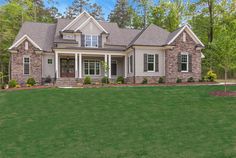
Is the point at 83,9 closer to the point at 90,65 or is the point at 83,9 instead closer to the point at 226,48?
the point at 90,65

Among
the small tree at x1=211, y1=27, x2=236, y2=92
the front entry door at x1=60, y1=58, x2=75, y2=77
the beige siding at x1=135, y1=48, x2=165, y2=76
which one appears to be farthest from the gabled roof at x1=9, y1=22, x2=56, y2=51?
the small tree at x1=211, y1=27, x2=236, y2=92

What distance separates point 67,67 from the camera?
26719 millimetres

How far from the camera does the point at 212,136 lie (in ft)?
23.7

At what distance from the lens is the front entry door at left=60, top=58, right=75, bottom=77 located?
87.1 ft

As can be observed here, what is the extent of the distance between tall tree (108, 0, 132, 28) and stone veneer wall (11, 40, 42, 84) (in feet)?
92.6

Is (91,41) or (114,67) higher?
(91,41)

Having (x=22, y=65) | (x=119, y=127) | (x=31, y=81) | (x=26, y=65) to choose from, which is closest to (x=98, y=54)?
(x=31, y=81)

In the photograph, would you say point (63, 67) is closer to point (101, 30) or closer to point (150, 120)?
point (101, 30)

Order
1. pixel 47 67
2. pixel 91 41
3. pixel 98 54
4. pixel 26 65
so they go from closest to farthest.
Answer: pixel 26 65, pixel 98 54, pixel 47 67, pixel 91 41

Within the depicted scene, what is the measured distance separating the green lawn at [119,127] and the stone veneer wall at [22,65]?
10886 mm

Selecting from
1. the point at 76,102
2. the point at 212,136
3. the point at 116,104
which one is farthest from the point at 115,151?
the point at 76,102

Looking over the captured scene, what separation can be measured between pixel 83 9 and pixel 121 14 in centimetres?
770

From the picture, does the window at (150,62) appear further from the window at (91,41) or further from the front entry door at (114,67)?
the window at (91,41)

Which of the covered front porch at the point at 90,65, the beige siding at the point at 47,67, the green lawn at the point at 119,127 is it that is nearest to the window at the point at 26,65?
the beige siding at the point at 47,67
